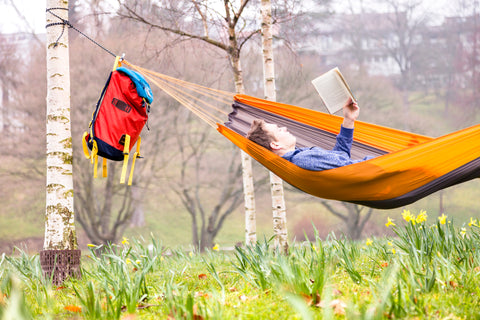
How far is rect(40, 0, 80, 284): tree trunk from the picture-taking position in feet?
8.57

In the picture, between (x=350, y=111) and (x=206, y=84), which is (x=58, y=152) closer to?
(x=350, y=111)

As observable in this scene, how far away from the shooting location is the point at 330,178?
229cm

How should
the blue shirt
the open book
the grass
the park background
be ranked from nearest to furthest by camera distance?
the grass < the open book < the blue shirt < the park background

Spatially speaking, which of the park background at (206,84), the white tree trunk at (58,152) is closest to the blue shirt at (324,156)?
the white tree trunk at (58,152)

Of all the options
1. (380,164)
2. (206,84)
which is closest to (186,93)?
(380,164)

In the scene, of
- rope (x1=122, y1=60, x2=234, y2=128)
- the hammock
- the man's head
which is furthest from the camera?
rope (x1=122, y1=60, x2=234, y2=128)

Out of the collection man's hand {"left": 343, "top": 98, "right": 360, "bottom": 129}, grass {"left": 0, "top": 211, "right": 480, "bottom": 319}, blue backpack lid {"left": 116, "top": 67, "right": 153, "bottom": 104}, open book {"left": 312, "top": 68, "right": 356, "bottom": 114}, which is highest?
blue backpack lid {"left": 116, "top": 67, "right": 153, "bottom": 104}

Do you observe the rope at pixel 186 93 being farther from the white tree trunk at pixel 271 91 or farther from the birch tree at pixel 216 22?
the birch tree at pixel 216 22

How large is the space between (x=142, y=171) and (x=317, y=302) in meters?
7.70

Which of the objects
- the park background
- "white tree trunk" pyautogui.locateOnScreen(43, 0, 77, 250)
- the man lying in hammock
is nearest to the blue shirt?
the man lying in hammock

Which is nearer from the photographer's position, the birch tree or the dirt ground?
the birch tree

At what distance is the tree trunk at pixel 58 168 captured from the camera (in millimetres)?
2613

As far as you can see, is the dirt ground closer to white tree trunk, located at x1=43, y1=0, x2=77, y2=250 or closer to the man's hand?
white tree trunk, located at x1=43, y1=0, x2=77, y2=250

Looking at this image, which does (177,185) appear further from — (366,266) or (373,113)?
(366,266)
